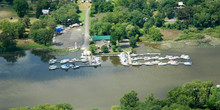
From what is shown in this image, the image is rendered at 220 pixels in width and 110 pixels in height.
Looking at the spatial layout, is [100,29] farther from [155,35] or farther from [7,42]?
[7,42]

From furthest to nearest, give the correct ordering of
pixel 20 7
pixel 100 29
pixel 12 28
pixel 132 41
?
1. pixel 20 7
2. pixel 100 29
3. pixel 12 28
4. pixel 132 41

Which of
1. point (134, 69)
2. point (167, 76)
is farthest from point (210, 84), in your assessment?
point (134, 69)

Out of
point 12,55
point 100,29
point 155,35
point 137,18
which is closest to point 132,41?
point 155,35

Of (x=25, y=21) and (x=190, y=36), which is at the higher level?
(x=25, y=21)

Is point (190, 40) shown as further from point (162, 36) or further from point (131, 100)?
point (131, 100)

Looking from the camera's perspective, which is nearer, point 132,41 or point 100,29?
point 132,41

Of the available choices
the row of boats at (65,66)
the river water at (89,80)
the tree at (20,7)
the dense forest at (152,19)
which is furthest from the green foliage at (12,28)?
the row of boats at (65,66)

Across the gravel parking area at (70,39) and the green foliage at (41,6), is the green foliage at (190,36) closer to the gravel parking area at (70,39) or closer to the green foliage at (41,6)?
→ the gravel parking area at (70,39)
